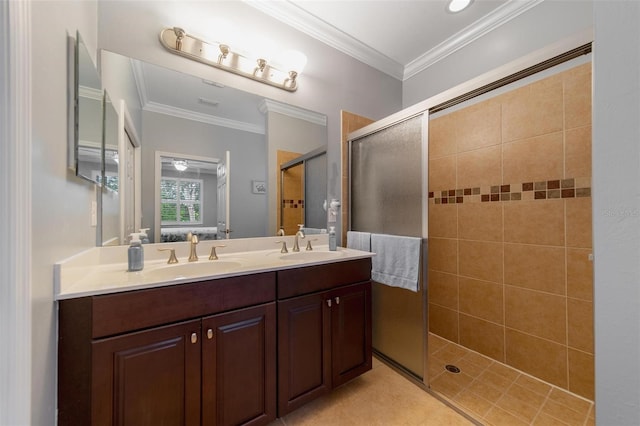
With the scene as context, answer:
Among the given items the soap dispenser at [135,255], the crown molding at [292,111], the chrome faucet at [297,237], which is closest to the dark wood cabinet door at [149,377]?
the soap dispenser at [135,255]

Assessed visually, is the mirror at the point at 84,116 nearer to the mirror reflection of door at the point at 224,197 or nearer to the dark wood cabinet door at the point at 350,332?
the mirror reflection of door at the point at 224,197

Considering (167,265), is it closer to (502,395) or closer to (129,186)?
(129,186)

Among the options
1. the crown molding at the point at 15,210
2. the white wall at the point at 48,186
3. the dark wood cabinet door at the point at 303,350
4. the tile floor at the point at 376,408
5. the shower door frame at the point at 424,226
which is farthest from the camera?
the shower door frame at the point at 424,226

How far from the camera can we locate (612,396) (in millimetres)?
396

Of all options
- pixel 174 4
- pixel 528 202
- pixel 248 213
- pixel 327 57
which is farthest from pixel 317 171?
pixel 528 202

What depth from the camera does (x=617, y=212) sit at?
39 centimetres

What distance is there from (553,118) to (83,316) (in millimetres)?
2605

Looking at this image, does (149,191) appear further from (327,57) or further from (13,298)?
(327,57)

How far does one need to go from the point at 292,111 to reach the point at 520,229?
1845 mm

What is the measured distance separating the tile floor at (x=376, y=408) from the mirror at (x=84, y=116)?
59.9 inches

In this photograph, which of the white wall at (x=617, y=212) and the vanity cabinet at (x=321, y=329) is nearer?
the white wall at (x=617, y=212)

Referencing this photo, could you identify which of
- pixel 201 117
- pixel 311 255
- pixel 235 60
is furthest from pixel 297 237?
pixel 235 60

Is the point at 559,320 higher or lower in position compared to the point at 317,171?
lower

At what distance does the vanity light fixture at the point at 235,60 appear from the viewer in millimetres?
1443
